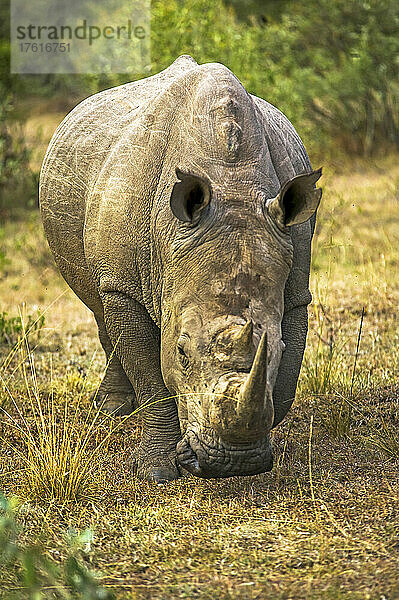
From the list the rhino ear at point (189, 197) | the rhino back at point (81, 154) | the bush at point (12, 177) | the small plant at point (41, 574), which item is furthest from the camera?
the bush at point (12, 177)

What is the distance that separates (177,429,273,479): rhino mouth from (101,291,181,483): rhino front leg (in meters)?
0.76

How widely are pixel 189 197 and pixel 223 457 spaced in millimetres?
1216

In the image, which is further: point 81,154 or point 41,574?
point 81,154

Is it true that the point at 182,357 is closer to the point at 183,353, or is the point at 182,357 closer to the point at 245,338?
the point at 183,353

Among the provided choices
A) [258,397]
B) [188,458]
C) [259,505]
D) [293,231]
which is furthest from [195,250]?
[259,505]

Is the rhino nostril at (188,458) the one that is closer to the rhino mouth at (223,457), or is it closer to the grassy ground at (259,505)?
the rhino mouth at (223,457)

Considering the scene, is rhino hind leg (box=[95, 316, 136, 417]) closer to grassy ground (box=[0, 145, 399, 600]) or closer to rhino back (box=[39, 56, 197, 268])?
grassy ground (box=[0, 145, 399, 600])

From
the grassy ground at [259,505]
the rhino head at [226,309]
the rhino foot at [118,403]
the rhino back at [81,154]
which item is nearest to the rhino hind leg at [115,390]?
the rhino foot at [118,403]

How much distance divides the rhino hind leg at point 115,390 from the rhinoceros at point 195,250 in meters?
0.73

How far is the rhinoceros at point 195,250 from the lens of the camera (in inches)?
164

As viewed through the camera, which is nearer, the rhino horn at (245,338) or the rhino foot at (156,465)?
the rhino horn at (245,338)

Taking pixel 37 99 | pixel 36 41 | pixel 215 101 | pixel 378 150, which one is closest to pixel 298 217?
pixel 215 101

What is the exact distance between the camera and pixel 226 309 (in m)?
4.19

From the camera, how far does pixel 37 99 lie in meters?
23.8
